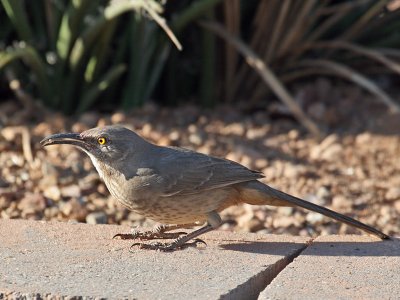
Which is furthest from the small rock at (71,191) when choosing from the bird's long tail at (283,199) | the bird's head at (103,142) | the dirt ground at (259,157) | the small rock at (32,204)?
the bird's long tail at (283,199)

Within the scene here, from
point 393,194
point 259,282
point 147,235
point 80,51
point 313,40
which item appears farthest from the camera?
point 313,40

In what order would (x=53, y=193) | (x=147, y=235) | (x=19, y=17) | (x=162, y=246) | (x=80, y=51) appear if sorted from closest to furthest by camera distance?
(x=162, y=246) < (x=147, y=235) < (x=53, y=193) < (x=19, y=17) < (x=80, y=51)

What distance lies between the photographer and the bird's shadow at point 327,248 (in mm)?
3889

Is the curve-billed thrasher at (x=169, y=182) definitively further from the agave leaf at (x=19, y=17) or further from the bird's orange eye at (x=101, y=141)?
the agave leaf at (x=19, y=17)

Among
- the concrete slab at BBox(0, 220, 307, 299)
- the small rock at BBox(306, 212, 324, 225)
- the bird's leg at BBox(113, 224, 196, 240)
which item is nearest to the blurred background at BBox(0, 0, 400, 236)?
the small rock at BBox(306, 212, 324, 225)

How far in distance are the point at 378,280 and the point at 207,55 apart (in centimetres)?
311

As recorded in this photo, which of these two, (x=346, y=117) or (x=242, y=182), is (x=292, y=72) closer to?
(x=346, y=117)

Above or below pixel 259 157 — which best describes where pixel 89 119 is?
above

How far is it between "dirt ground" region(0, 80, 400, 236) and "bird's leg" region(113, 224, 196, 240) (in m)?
0.49

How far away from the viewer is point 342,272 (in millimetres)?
3625

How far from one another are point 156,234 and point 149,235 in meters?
0.04

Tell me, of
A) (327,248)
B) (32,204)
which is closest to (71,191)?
(32,204)

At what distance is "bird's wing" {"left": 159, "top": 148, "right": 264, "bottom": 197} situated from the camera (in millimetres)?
3891

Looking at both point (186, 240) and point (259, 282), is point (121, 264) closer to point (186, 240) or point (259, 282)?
point (186, 240)
